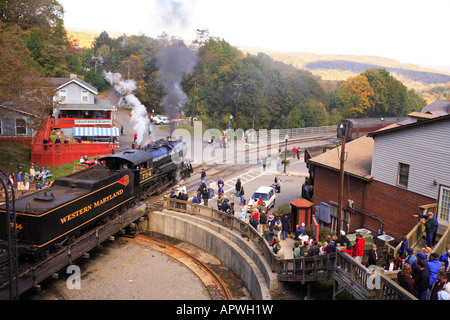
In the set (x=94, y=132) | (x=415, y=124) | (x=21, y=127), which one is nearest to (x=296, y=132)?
(x=94, y=132)

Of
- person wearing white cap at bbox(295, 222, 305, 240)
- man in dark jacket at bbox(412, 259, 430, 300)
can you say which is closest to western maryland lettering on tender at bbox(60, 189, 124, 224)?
person wearing white cap at bbox(295, 222, 305, 240)

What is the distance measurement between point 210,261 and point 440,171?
11138 mm

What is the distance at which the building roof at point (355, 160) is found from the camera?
19.4m

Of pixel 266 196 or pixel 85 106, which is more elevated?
pixel 85 106

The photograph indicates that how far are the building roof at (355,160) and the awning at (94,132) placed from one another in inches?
963

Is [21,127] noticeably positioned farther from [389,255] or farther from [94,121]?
[389,255]

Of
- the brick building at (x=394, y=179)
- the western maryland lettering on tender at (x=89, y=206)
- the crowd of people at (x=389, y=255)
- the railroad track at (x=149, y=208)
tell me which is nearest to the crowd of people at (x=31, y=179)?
the western maryland lettering on tender at (x=89, y=206)

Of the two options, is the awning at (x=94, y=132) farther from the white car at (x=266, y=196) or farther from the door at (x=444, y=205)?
the door at (x=444, y=205)

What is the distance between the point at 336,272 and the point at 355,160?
985 centimetres

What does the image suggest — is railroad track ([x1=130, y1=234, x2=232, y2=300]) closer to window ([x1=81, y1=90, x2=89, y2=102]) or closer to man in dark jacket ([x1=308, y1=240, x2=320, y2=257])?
man in dark jacket ([x1=308, y1=240, x2=320, y2=257])

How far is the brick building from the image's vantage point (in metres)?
15.4

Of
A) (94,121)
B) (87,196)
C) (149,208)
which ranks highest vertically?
(94,121)

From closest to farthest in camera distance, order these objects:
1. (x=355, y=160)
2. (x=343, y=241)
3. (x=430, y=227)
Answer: (x=343, y=241)
(x=430, y=227)
(x=355, y=160)

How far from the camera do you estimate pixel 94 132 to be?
1575 inches
